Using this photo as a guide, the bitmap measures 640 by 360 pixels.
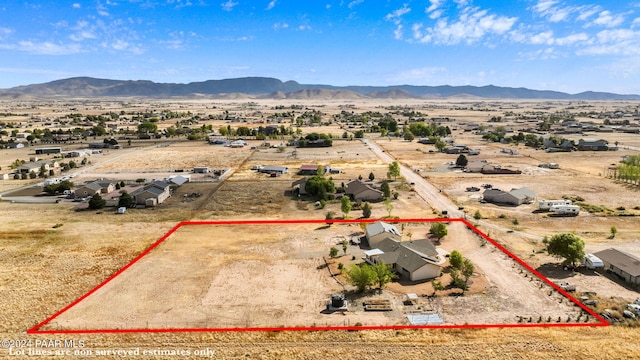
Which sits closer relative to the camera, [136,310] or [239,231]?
[136,310]

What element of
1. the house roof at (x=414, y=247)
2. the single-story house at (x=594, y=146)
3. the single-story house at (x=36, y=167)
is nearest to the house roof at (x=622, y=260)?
the house roof at (x=414, y=247)

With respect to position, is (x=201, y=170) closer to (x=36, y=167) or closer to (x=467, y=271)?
(x=36, y=167)

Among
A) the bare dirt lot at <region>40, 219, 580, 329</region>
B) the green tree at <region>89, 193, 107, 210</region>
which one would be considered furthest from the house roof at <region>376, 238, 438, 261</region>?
the green tree at <region>89, 193, 107, 210</region>

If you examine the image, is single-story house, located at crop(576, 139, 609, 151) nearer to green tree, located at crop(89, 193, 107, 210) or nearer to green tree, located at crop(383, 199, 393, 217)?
green tree, located at crop(383, 199, 393, 217)

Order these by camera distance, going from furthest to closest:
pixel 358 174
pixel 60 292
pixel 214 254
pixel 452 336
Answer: pixel 358 174
pixel 214 254
pixel 60 292
pixel 452 336

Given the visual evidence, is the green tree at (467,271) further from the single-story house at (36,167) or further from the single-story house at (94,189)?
the single-story house at (36,167)

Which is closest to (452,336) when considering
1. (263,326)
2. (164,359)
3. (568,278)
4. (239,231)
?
(263,326)

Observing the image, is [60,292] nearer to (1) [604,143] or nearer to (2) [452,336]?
Answer: (2) [452,336]
